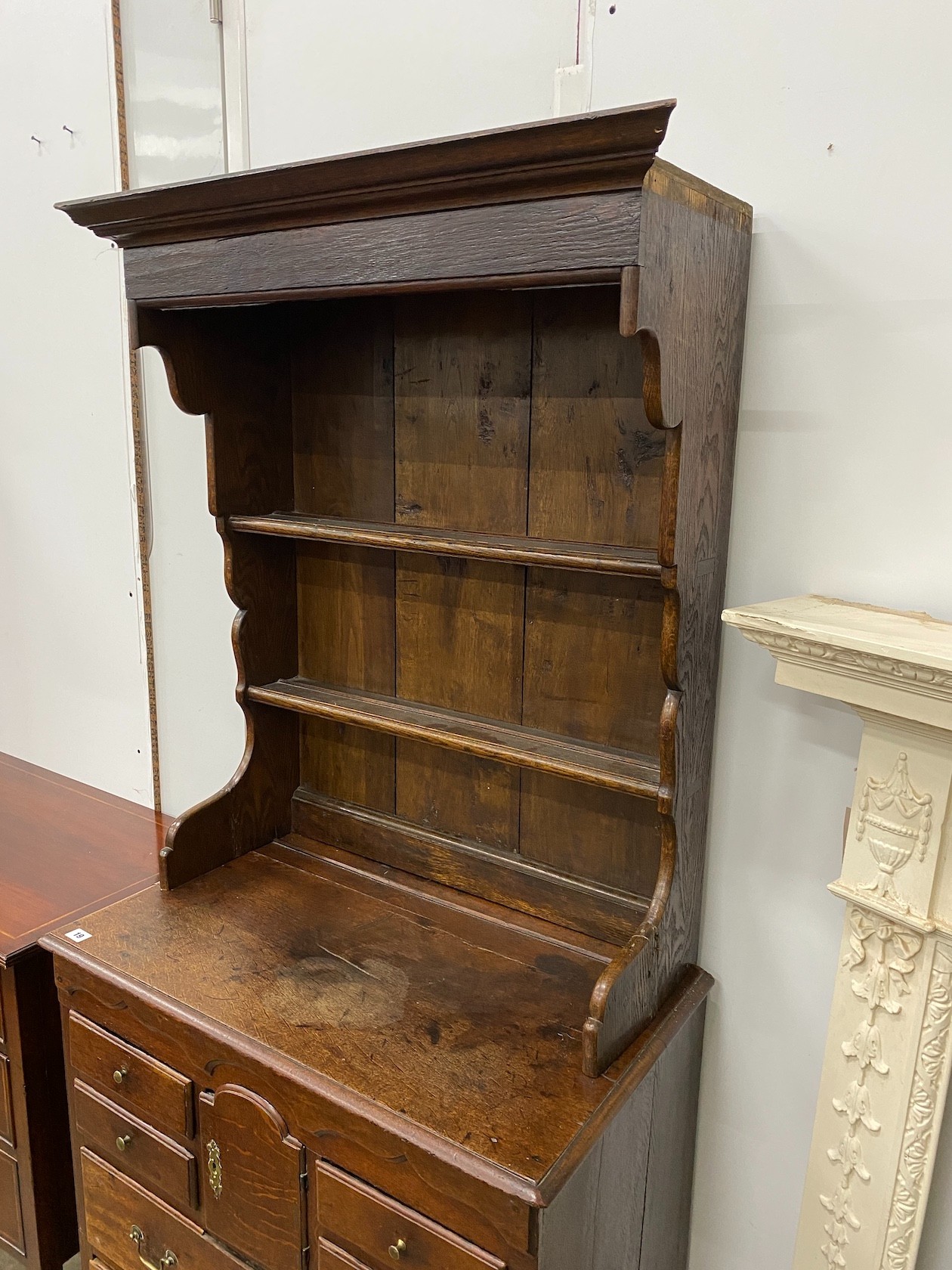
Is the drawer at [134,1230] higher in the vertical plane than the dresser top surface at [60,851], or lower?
lower

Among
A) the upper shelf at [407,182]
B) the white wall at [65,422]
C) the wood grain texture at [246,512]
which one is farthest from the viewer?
the white wall at [65,422]

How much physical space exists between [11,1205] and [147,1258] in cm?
55

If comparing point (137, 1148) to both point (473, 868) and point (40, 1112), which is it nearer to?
point (40, 1112)

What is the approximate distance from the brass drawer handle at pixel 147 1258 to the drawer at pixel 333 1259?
373 mm

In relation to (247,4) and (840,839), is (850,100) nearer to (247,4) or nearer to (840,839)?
(840,839)

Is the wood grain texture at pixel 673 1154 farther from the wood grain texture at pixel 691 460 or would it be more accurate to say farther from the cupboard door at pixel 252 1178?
the cupboard door at pixel 252 1178

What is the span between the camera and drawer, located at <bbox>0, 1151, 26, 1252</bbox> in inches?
74.7

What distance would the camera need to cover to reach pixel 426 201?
114cm

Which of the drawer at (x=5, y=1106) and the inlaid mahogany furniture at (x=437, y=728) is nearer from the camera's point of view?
the inlaid mahogany furniture at (x=437, y=728)

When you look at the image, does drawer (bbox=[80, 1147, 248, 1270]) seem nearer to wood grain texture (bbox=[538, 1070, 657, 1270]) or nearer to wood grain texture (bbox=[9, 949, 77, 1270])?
wood grain texture (bbox=[9, 949, 77, 1270])

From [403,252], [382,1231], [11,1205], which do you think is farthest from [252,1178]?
[403,252]

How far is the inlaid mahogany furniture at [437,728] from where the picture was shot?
3.71ft

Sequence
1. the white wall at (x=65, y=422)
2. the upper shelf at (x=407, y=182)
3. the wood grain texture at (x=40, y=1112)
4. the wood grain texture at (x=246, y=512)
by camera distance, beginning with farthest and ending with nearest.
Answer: the white wall at (x=65, y=422) → the wood grain texture at (x=40, y=1112) → the wood grain texture at (x=246, y=512) → the upper shelf at (x=407, y=182)

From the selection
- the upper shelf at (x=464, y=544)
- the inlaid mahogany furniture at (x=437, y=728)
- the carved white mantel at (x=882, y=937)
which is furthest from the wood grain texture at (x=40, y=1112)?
the carved white mantel at (x=882, y=937)
